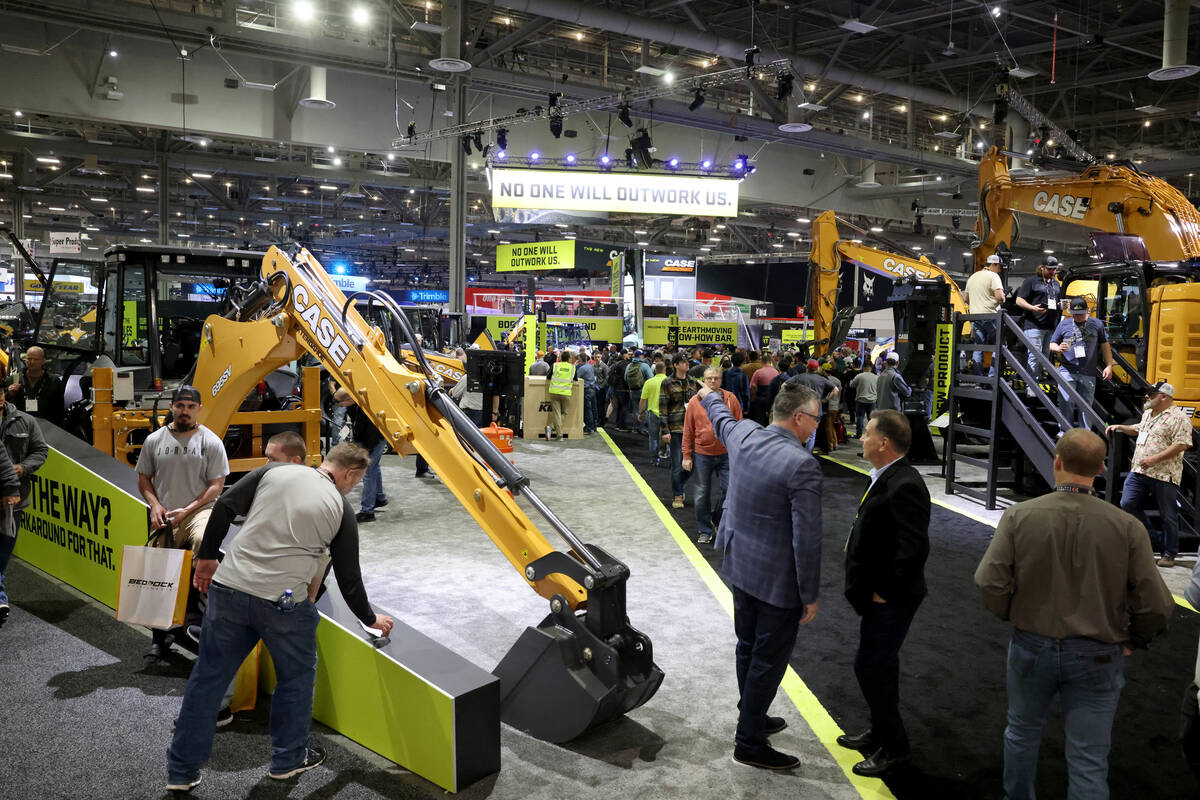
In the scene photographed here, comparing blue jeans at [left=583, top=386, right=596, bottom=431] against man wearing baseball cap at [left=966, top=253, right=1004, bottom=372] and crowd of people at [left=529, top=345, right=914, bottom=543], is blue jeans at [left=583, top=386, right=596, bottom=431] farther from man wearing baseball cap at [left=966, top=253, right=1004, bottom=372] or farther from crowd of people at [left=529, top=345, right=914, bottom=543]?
man wearing baseball cap at [left=966, top=253, right=1004, bottom=372]

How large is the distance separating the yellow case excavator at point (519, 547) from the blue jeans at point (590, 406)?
11.9 metres

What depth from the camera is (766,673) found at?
387 cm

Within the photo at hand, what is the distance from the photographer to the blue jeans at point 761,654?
3.87 m

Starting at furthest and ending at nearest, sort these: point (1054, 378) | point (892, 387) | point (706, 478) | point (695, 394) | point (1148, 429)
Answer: point (892, 387), point (695, 394), point (1054, 378), point (706, 478), point (1148, 429)

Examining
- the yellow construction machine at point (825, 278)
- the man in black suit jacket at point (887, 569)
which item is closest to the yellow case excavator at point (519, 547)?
the man in black suit jacket at point (887, 569)

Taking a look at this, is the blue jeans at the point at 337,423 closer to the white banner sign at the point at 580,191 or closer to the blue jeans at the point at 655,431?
the blue jeans at the point at 655,431

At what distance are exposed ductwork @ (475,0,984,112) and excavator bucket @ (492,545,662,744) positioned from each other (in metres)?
11.8

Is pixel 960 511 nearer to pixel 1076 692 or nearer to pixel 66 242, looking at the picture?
pixel 1076 692

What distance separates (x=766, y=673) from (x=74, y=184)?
3323cm

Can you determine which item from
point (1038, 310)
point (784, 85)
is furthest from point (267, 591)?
point (784, 85)

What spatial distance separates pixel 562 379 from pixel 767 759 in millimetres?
11620

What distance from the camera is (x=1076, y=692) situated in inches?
126

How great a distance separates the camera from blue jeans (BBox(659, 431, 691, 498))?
9.85 meters

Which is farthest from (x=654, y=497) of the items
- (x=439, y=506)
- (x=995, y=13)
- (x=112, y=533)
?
(x=995, y=13)
